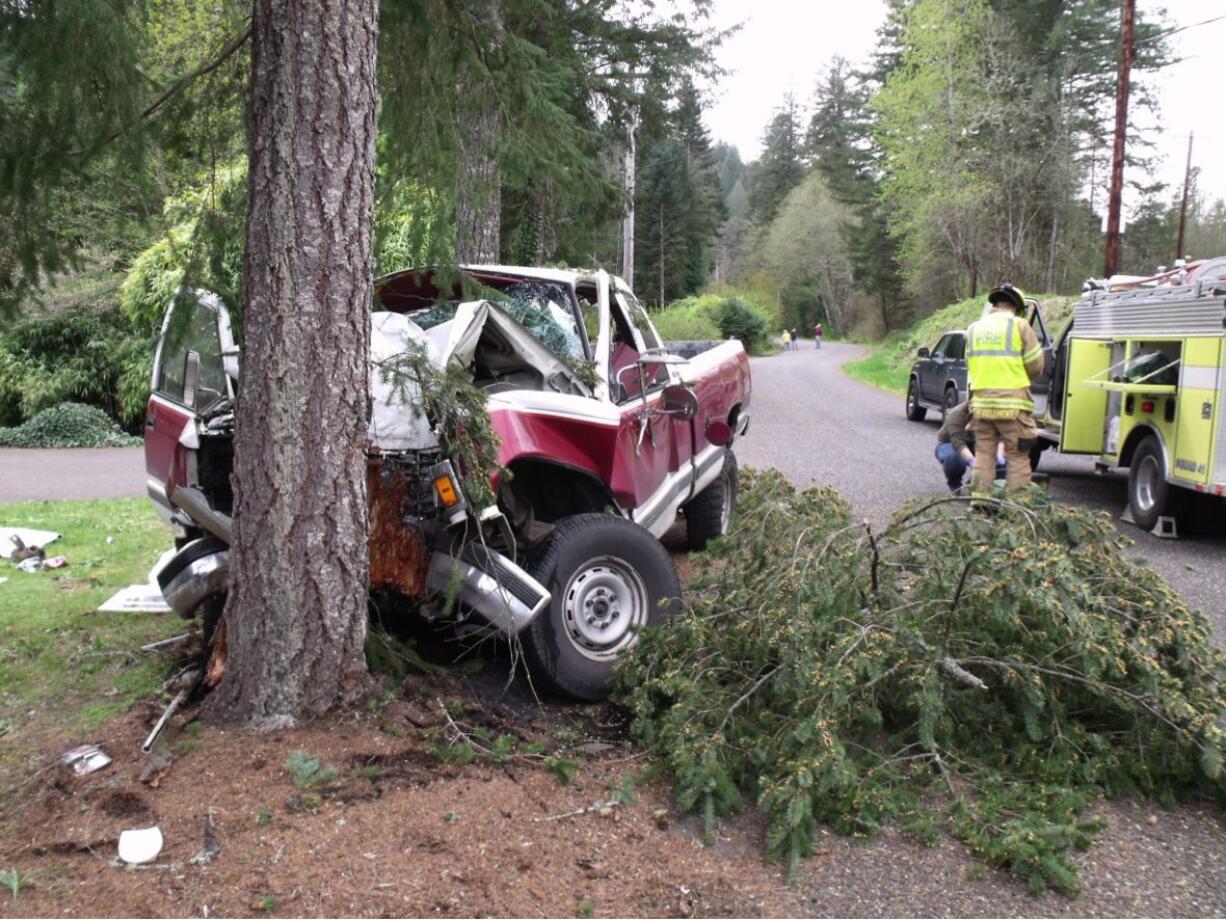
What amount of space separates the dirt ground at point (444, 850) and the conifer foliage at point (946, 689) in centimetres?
13

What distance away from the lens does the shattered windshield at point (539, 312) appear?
5617mm

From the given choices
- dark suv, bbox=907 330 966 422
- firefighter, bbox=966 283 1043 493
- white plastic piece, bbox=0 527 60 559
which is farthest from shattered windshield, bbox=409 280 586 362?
dark suv, bbox=907 330 966 422

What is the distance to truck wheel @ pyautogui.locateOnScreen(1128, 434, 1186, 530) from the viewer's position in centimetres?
845

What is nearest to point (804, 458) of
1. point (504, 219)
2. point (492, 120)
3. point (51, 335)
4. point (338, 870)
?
point (504, 219)

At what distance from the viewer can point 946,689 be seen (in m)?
4.01

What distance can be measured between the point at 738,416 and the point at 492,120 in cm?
314

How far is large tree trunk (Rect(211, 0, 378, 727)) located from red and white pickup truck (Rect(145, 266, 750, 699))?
436 millimetres

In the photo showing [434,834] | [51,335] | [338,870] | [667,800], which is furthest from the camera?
[51,335]

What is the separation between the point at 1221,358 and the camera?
772 centimetres

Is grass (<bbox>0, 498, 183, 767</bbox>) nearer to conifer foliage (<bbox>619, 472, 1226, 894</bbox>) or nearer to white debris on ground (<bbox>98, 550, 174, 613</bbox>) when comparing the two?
white debris on ground (<bbox>98, 550, 174, 613</bbox>)

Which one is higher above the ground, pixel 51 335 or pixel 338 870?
pixel 51 335

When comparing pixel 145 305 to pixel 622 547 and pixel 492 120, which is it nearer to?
pixel 492 120

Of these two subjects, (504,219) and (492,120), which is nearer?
(492,120)

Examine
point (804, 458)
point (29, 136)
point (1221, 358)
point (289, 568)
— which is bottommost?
point (804, 458)
